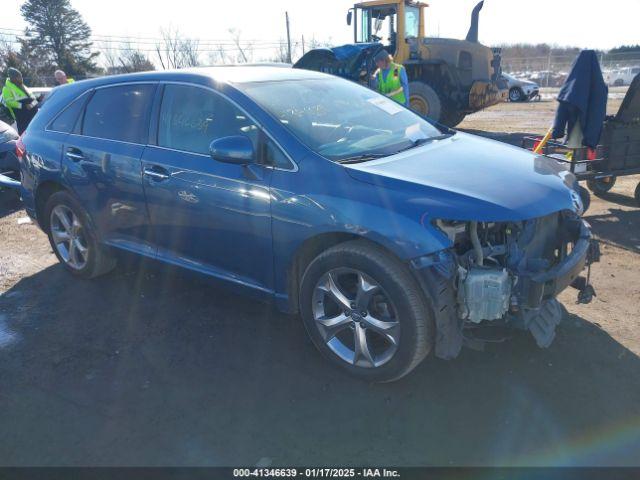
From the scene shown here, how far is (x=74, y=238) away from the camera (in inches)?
185

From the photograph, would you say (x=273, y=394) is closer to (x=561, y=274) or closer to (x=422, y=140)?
(x=561, y=274)

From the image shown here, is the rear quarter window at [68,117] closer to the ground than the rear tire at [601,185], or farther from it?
farther from it

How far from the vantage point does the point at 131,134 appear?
3963 mm

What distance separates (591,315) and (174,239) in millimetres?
3121

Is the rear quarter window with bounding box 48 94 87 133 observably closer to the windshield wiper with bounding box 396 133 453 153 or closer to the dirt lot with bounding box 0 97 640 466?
the dirt lot with bounding box 0 97 640 466

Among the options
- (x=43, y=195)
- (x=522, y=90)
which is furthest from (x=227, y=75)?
(x=522, y=90)

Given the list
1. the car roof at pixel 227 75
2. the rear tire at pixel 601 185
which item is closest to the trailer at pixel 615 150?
the rear tire at pixel 601 185

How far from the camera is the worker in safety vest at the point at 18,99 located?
9312 millimetres

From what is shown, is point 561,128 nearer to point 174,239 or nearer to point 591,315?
point 591,315

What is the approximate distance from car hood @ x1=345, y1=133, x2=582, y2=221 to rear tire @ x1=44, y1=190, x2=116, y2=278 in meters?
2.74

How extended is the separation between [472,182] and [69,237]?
147 inches

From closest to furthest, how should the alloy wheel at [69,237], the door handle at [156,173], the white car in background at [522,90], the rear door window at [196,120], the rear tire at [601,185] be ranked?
the rear door window at [196,120], the door handle at [156,173], the alloy wheel at [69,237], the rear tire at [601,185], the white car in background at [522,90]

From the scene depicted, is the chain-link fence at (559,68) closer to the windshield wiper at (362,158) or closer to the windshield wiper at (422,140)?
the windshield wiper at (422,140)

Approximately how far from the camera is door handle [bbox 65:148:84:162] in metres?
4.30
